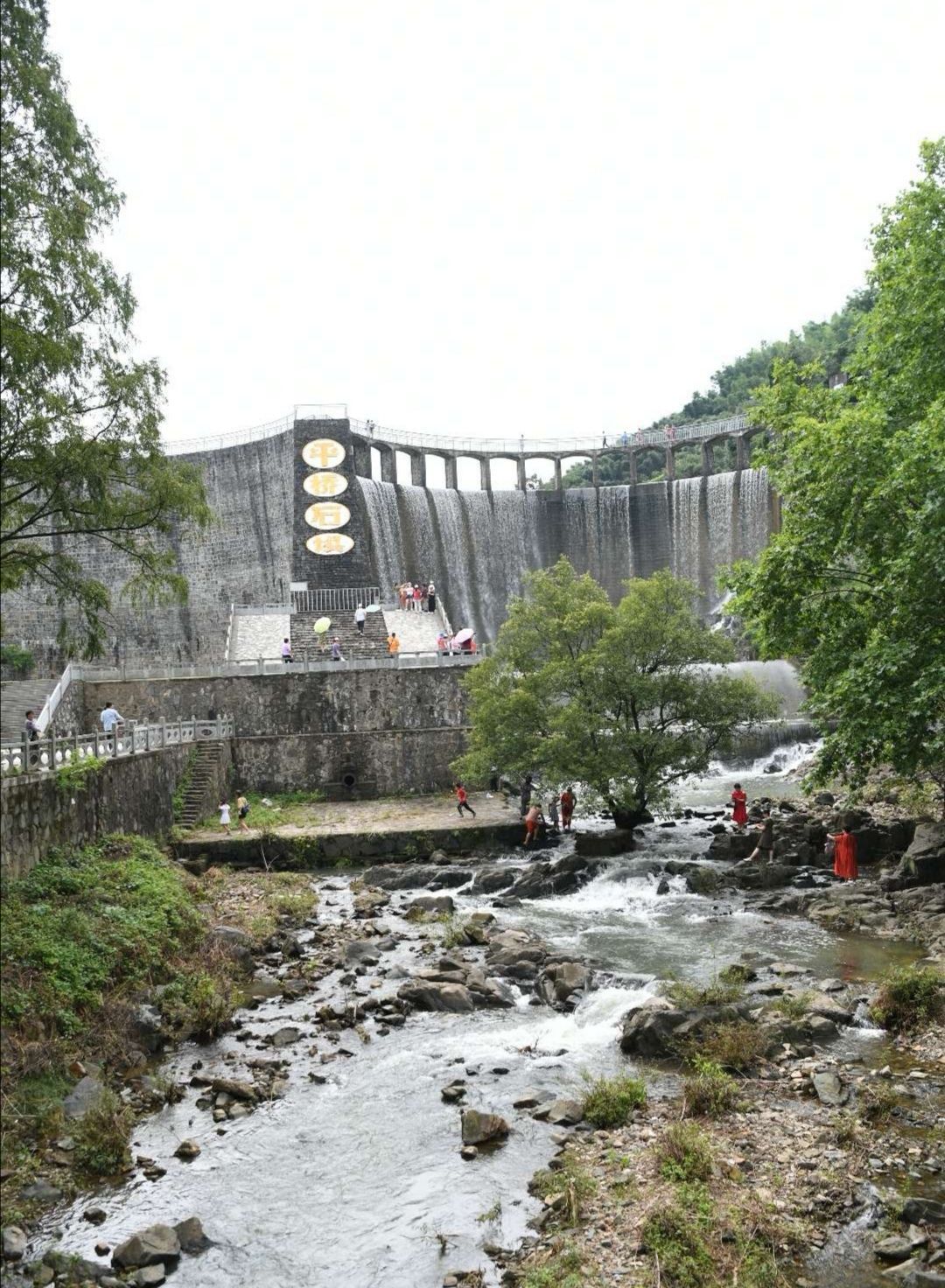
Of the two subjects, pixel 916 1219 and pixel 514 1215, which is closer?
pixel 916 1219

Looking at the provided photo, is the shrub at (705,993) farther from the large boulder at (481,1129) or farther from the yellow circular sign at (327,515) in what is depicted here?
the yellow circular sign at (327,515)

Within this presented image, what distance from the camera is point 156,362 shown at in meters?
12.2

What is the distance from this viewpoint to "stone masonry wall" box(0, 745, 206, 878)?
40.5 ft

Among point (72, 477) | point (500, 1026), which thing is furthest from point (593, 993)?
point (72, 477)

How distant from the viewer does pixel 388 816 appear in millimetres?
23156

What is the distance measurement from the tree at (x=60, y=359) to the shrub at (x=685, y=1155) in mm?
8480

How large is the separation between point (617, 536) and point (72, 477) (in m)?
38.9

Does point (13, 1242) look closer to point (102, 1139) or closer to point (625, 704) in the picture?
point (102, 1139)

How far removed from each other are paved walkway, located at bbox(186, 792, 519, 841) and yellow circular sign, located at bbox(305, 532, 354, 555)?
1433 cm

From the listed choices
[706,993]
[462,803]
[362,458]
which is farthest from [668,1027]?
[362,458]

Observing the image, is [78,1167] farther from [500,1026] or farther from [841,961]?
[841,961]

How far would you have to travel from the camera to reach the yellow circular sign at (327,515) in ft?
125

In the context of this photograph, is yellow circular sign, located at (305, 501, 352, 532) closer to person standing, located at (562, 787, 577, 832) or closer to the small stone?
person standing, located at (562, 787, 577, 832)

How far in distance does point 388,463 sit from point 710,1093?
1499 inches
